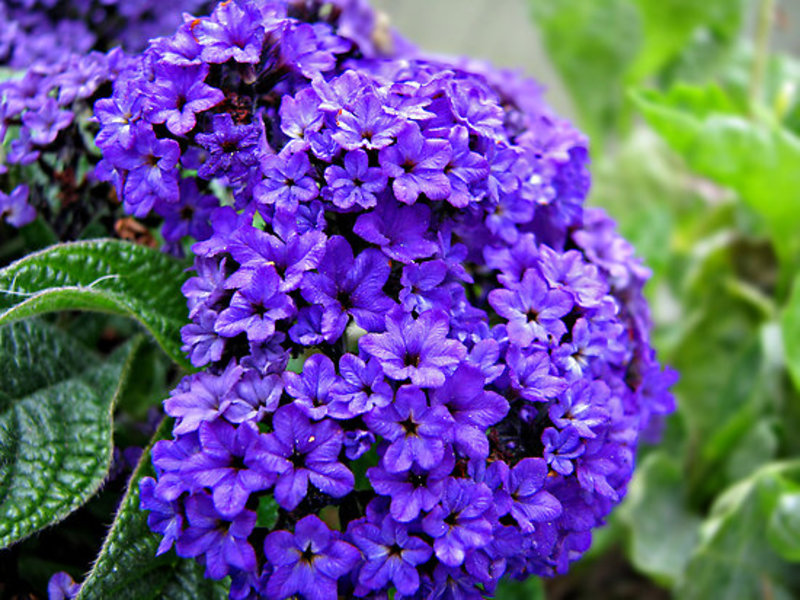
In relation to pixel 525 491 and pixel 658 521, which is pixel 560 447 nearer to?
pixel 525 491

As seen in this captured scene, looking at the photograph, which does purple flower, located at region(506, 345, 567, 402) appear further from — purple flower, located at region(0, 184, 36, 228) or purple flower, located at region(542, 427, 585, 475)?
purple flower, located at region(0, 184, 36, 228)

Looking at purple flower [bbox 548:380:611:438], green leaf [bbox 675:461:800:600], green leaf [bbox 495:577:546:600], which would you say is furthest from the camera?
green leaf [bbox 675:461:800:600]

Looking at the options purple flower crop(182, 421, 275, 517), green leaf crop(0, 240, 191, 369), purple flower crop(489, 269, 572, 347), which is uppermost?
purple flower crop(489, 269, 572, 347)

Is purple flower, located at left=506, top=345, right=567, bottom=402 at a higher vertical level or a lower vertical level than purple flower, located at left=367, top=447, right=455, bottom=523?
higher

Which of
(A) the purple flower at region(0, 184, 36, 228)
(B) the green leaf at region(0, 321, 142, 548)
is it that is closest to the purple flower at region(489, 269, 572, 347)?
(B) the green leaf at region(0, 321, 142, 548)

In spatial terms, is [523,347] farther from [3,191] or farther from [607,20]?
[607,20]

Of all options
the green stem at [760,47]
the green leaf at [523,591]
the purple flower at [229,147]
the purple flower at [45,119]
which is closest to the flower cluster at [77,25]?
the purple flower at [45,119]

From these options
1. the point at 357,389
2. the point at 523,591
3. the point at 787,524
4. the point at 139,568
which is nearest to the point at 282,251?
the point at 357,389
